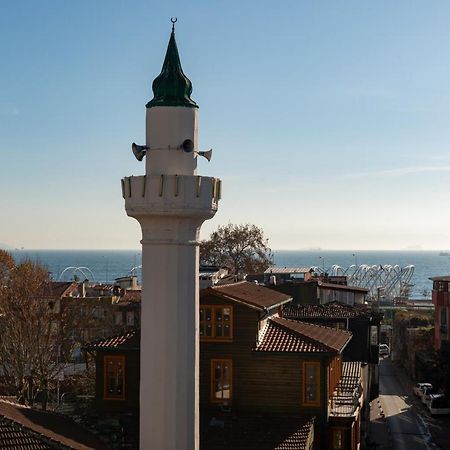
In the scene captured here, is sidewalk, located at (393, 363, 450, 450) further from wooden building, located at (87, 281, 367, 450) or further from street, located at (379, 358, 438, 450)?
wooden building, located at (87, 281, 367, 450)

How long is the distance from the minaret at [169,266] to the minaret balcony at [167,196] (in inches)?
0.8

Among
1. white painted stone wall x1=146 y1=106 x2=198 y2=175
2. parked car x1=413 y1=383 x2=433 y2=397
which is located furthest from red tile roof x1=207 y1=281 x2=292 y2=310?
parked car x1=413 y1=383 x2=433 y2=397

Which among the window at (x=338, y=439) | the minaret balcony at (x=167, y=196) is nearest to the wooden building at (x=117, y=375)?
the window at (x=338, y=439)

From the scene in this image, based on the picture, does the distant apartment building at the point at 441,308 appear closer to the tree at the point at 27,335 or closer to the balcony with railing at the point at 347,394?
the balcony with railing at the point at 347,394

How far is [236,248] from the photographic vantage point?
82125mm

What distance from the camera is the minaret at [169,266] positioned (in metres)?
17.3

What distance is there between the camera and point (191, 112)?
1770 cm

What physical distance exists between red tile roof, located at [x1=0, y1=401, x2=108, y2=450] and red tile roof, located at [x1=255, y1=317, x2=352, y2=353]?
27.3 feet

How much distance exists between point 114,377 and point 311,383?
7617 millimetres

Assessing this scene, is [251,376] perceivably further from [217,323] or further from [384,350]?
[384,350]

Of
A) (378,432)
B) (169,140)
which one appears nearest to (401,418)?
(378,432)

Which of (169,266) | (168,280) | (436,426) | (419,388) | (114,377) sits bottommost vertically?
(436,426)

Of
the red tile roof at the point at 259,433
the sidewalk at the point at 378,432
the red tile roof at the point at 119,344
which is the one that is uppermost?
the red tile roof at the point at 119,344

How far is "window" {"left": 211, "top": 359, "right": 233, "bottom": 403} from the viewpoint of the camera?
27844 millimetres
